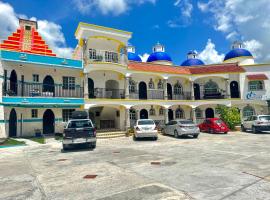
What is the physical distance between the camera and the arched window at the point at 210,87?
29.8 m

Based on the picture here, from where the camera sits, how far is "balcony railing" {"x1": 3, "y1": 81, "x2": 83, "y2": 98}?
1882cm

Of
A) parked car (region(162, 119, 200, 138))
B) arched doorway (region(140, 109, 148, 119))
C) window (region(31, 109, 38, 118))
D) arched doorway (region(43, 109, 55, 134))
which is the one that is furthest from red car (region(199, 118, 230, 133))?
window (region(31, 109, 38, 118))

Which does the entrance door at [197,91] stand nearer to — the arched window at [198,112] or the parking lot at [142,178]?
the arched window at [198,112]

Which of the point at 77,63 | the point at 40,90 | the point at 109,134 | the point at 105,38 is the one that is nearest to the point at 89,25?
the point at 105,38

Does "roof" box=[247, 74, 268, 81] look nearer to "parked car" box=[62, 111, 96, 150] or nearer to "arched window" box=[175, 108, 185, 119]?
"arched window" box=[175, 108, 185, 119]

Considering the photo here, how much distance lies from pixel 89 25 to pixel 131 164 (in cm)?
1755

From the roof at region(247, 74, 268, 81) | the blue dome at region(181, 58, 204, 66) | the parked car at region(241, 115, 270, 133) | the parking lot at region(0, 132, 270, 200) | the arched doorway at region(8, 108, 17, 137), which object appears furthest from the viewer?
the blue dome at region(181, 58, 204, 66)

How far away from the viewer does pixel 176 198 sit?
5.19m

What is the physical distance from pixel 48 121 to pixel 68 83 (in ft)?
14.6

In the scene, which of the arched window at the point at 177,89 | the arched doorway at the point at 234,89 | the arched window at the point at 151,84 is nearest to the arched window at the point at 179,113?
the arched window at the point at 177,89

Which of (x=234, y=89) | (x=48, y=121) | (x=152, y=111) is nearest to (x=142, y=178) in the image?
(x=48, y=121)

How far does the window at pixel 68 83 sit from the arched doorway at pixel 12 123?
5.44 m

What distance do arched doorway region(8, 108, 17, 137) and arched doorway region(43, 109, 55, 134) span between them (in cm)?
261

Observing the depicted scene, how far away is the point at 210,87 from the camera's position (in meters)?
30.1
